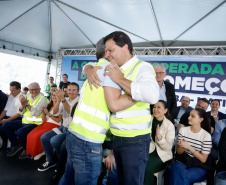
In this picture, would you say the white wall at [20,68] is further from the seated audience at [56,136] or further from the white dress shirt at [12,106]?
the seated audience at [56,136]

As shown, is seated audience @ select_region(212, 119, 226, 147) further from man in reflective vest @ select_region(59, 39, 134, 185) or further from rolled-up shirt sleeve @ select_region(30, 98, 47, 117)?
rolled-up shirt sleeve @ select_region(30, 98, 47, 117)

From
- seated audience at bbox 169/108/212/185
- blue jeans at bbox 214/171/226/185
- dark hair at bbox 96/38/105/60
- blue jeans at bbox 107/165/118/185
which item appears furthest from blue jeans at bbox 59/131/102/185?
blue jeans at bbox 214/171/226/185

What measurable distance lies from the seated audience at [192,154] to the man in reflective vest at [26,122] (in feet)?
9.03

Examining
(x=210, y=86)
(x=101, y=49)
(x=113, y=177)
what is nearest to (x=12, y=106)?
(x=113, y=177)

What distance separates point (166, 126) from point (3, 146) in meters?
3.52

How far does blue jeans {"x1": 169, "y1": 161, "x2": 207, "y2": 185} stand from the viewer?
2.03 meters

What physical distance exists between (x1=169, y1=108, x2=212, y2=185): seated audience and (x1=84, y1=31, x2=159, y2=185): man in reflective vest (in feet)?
4.13

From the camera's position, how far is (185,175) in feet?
6.68

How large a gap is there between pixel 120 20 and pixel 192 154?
457 cm

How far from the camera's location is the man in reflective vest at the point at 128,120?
0.99 m

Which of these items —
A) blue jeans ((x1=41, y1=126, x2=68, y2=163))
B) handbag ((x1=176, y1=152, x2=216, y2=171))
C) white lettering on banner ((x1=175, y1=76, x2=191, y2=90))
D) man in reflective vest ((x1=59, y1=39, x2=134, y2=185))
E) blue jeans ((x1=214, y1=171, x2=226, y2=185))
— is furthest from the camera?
white lettering on banner ((x1=175, y1=76, x2=191, y2=90))

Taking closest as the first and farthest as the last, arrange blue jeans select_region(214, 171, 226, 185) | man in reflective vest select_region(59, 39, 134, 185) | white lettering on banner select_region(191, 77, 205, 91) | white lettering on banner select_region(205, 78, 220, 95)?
man in reflective vest select_region(59, 39, 134, 185), blue jeans select_region(214, 171, 226, 185), white lettering on banner select_region(205, 78, 220, 95), white lettering on banner select_region(191, 77, 205, 91)

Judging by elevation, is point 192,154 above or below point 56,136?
above

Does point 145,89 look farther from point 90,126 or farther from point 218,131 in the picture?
point 218,131
